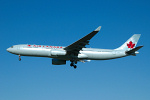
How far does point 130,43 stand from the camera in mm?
56906

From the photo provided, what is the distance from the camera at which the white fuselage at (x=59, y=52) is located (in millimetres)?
50844

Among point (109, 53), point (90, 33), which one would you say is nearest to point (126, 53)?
point (109, 53)

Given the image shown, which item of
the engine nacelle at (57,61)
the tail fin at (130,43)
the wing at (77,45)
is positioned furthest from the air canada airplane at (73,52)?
the engine nacelle at (57,61)

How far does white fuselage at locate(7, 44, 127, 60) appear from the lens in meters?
50.8

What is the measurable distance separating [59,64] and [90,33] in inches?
579

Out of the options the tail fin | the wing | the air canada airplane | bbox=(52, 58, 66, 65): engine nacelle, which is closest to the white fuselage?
the air canada airplane

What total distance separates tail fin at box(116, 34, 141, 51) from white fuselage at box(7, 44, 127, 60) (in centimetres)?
243

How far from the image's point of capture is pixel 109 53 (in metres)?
53.2

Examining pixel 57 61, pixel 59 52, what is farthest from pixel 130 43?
pixel 59 52

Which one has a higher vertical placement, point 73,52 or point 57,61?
point 73,52

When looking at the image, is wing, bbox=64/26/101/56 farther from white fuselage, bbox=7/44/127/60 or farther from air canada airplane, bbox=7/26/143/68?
white fuselage, bbox=7/44/127/60

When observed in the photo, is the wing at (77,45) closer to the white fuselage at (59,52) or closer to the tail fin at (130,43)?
the white fuselage at (59,52)

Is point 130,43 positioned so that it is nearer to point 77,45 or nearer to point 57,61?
point 77,45

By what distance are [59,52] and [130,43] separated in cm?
1649
